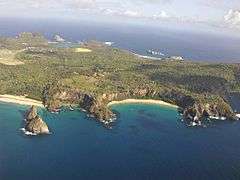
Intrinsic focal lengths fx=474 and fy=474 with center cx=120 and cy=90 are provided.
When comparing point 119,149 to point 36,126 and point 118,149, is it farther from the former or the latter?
point 36,126

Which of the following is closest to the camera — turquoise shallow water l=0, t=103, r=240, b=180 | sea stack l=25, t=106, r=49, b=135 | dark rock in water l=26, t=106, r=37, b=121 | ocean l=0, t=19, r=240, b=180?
ocean l=0, t=19, r=240, b=180

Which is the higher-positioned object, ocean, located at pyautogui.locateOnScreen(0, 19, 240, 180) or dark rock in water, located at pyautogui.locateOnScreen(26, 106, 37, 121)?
dark rock in water, located at pyautogui.locateOnScreen(26, 106, 37, 121)

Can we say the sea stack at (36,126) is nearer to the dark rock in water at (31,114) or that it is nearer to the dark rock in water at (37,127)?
the dark rock in water at (37,127)

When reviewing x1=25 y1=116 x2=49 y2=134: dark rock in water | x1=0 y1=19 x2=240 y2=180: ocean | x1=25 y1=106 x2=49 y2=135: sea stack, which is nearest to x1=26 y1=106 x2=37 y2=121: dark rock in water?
x1=25 y1=106 x2=49 y2=135: sea stack

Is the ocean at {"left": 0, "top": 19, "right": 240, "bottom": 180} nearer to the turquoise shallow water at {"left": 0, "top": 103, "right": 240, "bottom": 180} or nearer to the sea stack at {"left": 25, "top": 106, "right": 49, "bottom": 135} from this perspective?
the turquoise shallow water at {"left": 0, "top": 103, "right": 240, "bottom": 180}

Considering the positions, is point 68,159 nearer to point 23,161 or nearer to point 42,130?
point 23,161

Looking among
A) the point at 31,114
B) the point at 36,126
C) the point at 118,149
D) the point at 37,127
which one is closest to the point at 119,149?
the point at 118,149

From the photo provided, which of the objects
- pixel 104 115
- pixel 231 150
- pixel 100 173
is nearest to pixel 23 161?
pixel 100 173

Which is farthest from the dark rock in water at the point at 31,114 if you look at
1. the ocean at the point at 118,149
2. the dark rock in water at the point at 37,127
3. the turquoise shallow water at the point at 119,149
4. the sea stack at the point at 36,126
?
the dark rock in water at the point at 37,127
